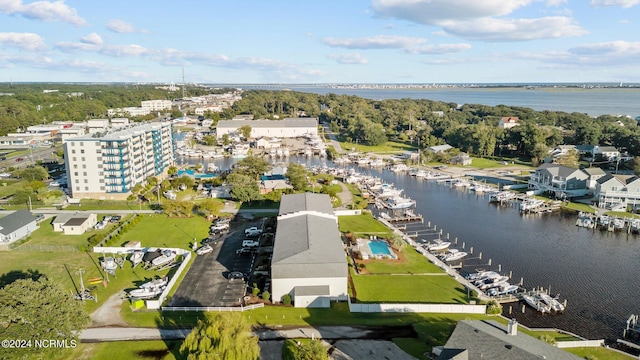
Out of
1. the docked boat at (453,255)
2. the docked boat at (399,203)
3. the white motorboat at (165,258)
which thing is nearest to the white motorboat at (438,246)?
the docked boat at (453,255)

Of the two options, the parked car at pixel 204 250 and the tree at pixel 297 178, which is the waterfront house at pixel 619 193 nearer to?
the tree at pixel 297 178

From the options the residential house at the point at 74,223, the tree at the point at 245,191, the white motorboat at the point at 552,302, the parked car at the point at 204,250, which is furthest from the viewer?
the tree at the point at 245,191

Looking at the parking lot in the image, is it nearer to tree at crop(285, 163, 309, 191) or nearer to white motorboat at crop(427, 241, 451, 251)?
tree at crop(285, 163, 309, 191)

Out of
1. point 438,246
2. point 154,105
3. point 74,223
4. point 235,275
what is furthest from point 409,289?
point 154,105

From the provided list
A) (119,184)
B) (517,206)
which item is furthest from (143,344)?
(517,206)

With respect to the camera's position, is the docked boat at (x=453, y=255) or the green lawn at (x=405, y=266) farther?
the docked boat at (x=453, y=255)

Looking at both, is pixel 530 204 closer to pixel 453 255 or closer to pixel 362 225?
pixel 453 255
